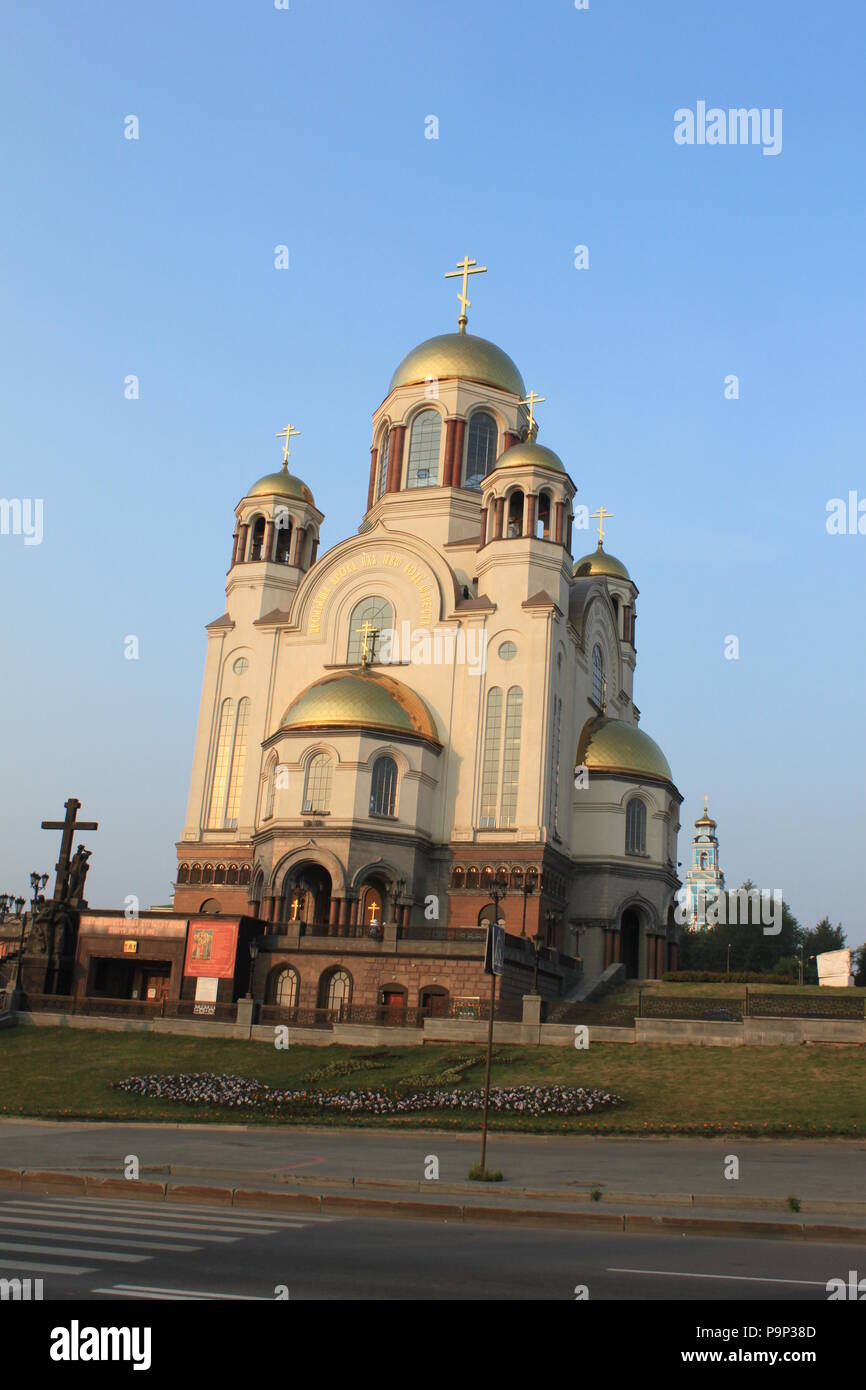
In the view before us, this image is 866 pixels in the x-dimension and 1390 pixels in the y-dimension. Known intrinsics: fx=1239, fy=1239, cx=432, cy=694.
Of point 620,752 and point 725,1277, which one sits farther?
point 620,752

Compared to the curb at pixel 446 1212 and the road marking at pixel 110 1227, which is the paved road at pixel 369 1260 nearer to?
the road marking at pixel 110 1227

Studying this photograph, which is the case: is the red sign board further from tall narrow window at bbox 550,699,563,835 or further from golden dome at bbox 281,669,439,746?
tall narrow window at bbox 550,699,563,835

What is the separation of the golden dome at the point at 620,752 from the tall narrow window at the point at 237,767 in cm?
1378

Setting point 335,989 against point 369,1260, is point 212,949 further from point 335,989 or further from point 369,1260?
point 369,1260

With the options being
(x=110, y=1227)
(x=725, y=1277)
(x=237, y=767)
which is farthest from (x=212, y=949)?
(x=725, y=1277)

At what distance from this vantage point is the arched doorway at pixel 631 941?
50.1 meters

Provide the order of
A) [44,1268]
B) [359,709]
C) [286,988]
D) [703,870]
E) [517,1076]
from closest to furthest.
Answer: [44,1268] < [517,1076] < [286,988] < [359,709] < [703,870]

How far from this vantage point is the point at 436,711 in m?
48.3

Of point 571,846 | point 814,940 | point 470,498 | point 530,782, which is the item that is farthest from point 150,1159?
point 814,940

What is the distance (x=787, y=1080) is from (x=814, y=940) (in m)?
60.2

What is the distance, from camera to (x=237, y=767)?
50906 mm

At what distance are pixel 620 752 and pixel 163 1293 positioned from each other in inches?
1668
